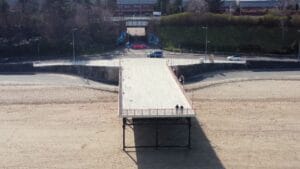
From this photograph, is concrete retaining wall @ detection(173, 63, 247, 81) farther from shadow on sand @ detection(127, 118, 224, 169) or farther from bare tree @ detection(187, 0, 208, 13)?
shadow on sand @ detection(127, 118, 224, 169)

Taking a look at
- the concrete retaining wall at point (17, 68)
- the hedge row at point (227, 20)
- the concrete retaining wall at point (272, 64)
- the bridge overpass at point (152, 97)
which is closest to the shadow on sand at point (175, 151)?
the bridge overpass at point (152, 97)

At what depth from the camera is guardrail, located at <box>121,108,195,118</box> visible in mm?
19375

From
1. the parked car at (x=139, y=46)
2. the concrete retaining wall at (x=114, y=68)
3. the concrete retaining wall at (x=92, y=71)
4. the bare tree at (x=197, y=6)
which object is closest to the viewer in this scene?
the concrete retaining wall at (x=92, y=71)

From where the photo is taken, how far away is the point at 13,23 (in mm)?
47688

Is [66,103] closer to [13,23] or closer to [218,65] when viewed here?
[218,65]

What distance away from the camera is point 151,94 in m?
22.9

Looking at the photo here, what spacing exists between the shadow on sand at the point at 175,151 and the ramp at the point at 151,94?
6.01 ft

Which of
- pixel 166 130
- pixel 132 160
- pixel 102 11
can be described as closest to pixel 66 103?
pixel 166 130

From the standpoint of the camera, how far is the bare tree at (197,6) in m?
48.8

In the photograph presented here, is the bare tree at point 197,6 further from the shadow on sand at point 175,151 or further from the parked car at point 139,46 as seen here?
the shadow on sand at point 175,151

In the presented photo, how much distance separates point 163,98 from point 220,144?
350cm

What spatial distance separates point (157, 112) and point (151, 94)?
3306 mm

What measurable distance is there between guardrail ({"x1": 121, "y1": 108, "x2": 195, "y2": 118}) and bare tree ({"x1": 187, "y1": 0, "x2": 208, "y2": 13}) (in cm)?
3052

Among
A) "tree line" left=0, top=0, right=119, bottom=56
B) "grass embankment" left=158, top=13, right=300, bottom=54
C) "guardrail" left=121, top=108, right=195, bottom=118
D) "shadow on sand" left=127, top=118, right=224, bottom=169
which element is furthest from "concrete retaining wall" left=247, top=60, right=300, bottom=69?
"guardrail" left=121, top=108, right=195, bottom=118
